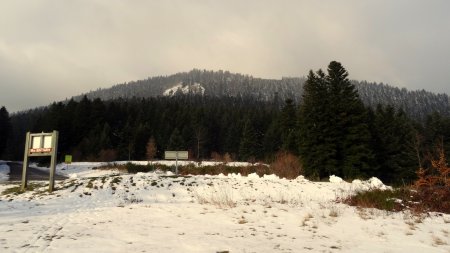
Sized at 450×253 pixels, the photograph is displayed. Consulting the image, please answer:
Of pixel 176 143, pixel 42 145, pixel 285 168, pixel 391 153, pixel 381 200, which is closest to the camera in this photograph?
pixel 381 200

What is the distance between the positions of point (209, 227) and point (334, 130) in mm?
31930

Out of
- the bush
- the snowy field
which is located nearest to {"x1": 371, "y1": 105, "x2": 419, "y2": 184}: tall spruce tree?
the bush

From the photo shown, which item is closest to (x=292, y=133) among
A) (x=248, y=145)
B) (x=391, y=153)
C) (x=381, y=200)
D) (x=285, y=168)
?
(x=391, y=153)

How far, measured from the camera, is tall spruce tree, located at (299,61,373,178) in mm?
37375

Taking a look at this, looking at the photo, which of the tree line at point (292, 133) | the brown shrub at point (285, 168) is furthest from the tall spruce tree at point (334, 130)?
the brown shrub at point (285, 168)

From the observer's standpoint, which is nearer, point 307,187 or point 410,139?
point 307,187

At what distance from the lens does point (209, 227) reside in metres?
9.48

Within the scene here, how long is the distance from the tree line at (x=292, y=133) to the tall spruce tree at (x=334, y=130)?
0.34 ft

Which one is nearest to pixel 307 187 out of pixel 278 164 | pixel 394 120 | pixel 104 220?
pixel 104 220

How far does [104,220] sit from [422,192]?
33.3ft

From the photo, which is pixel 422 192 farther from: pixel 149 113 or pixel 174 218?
pixel 149 113

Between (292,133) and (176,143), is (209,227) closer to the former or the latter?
(292,133)

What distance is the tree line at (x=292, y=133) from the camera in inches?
1515

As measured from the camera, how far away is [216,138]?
100188 millimetres
